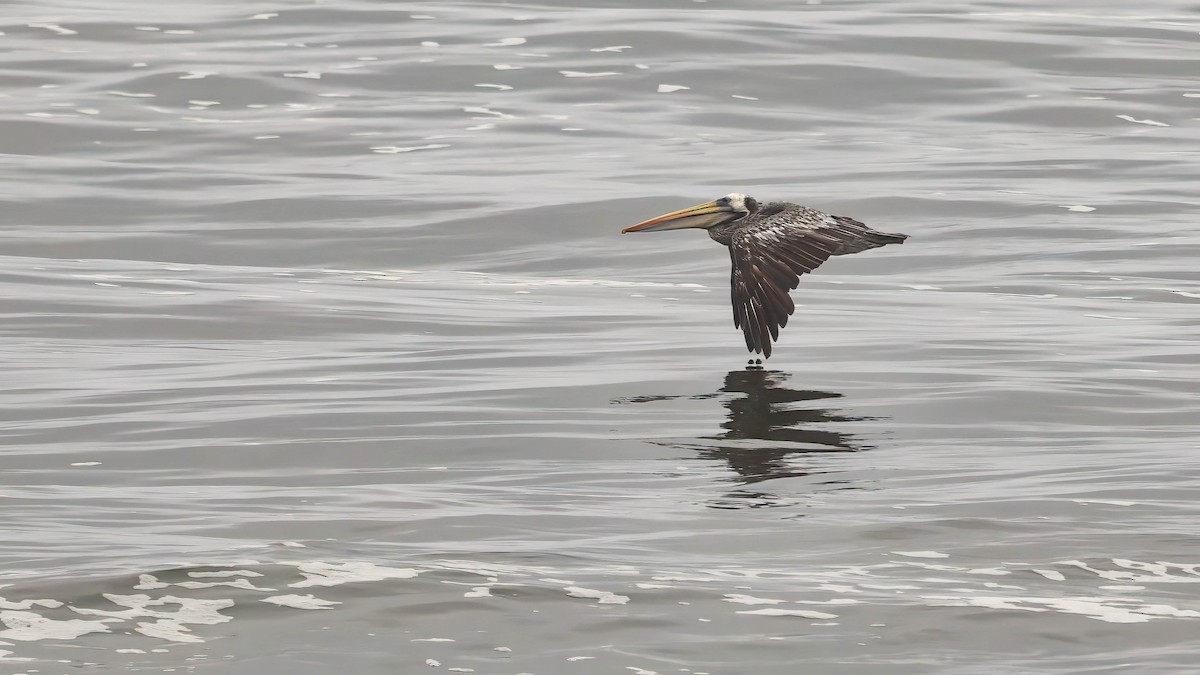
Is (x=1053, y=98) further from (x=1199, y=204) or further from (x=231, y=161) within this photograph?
(x=231, y=161)

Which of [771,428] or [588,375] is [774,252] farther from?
[771,428]

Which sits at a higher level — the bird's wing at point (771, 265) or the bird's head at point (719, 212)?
the bird's head at point (719, 212)

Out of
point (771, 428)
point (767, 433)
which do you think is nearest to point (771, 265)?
point (771, 428)

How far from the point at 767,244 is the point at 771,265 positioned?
255 millimetres

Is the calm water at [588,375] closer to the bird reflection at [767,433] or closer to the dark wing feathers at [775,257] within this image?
the bird reflection at [767,433]

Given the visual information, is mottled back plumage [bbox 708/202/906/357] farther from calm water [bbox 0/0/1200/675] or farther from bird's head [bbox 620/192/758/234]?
calm water [bbox 0/0/1200/675]

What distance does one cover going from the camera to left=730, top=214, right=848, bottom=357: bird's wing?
10.7 meters

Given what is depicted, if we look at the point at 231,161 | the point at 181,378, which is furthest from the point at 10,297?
the point at 231,161

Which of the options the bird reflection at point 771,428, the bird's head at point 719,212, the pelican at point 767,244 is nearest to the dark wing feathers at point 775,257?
the pelican at point 767,244

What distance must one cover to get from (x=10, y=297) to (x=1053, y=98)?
49.0ft

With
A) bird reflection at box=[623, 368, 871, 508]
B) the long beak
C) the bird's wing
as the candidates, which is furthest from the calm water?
the long beak

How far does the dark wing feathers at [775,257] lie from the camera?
10688mm

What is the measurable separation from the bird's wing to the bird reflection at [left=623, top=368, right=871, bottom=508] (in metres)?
0.30

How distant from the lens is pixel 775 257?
11148 mm
